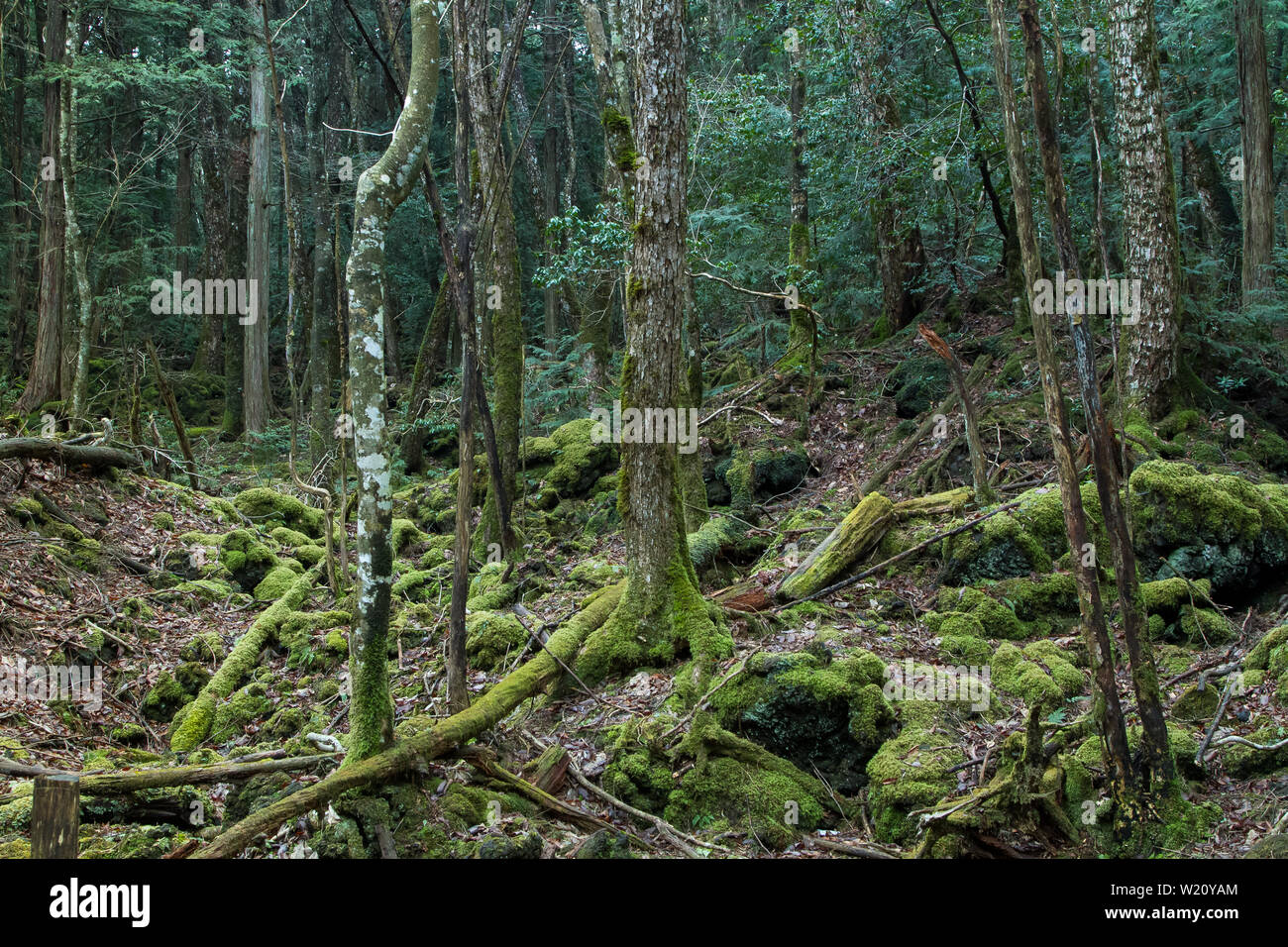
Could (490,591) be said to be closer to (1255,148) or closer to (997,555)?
(997,555)

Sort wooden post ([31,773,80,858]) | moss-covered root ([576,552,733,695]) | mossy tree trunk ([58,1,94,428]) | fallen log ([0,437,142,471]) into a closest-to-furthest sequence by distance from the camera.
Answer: wooden post ([31,773,80,858]) < moss-covered root ([576,552,733,695]) < fallen log ([0,437,142,471]) < mossy tree trunk ([58,1,94,428])

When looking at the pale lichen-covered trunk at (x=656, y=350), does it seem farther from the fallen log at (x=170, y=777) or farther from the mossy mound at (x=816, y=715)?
the fallen log at (x=170, y=777)

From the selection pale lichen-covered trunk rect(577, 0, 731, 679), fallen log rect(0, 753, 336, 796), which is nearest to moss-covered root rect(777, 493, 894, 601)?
pale lichen-covered trunk rect(577, 0, 731, 679)

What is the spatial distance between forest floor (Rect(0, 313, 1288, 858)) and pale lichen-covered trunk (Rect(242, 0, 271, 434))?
6730 mm

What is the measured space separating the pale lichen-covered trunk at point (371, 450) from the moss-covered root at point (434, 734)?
0.19 meters

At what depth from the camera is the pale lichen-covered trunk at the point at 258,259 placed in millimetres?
19219

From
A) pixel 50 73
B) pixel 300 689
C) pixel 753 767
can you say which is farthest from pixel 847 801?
pixel 50 73

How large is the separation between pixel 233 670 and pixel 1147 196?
1171 cm

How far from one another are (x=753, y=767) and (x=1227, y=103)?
21.6 metres

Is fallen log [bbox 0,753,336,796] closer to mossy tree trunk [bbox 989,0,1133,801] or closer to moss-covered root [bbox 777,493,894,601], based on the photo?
moss-covered root [bbox 777,493,894,601]

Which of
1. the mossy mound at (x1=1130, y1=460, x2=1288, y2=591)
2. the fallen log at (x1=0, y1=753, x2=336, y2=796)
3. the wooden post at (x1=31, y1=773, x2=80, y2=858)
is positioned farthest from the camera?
the mossy mound at (x1=1130, y1=460, x2=1288, y2=591)

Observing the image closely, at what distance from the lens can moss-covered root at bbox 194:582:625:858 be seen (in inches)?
178

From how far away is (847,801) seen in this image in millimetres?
6074

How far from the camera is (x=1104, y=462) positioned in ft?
16.8
